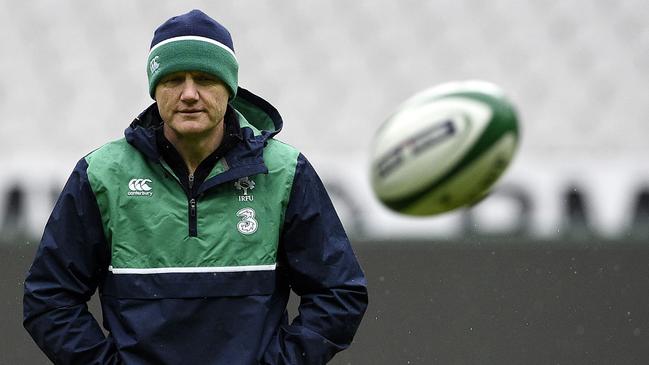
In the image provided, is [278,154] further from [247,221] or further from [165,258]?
[165,258]

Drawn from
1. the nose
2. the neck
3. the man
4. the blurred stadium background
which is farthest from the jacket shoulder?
the blurred stadium background

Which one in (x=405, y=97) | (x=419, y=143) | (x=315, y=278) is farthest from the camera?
(x=405, y=97)

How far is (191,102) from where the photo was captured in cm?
289

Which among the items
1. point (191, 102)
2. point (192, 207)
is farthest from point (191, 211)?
point (191, 102)

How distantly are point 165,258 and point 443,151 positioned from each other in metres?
0.78

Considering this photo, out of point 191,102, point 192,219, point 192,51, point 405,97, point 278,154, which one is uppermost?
point 192,51

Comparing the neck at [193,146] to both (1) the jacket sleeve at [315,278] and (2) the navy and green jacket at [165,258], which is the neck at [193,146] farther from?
(1) the jacket sleeve at [315,278]

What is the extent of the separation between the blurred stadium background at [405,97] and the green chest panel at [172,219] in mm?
2138

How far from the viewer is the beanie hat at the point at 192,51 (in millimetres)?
2922

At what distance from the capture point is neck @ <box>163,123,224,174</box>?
9.63 ft

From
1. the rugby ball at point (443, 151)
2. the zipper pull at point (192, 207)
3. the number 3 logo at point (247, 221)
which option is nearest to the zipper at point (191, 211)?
the zipper pull at point (192, 207)

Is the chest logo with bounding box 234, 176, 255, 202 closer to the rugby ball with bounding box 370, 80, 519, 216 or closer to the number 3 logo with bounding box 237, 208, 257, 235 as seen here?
the number 3 logo with bounding box 237, 208, 257, 235

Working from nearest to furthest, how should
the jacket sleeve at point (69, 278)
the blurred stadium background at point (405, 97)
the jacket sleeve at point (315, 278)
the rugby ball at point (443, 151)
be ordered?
the jacket sleeve at point (69, 278) < the jacket sleeve at point (315, 278) < the rugby ball at point (443, 151) < the blurred stadium background at point (405, 97)

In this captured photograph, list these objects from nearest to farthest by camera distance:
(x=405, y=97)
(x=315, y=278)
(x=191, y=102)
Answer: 1. (x=191, y=102)
2. (x=315, y=278)
3. (x=405, y=97)
